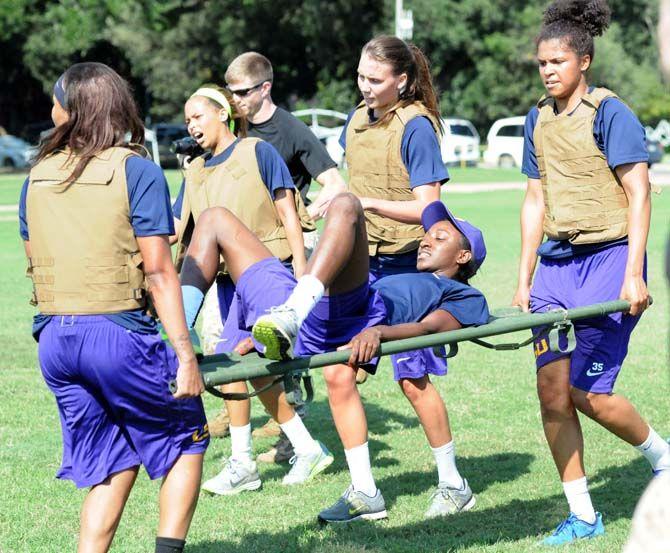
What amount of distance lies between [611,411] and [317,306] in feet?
4.76

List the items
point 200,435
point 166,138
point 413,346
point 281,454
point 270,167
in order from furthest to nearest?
point 166,138 → point 281,454 → point 270,167 → point 413,346 → point 200,435

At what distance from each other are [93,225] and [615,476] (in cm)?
358

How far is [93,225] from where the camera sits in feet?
13.0

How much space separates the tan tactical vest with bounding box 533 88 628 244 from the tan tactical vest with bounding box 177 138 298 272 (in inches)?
61.2

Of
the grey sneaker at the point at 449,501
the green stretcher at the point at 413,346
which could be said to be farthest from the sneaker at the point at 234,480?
the green stretcher at the point at 413,346

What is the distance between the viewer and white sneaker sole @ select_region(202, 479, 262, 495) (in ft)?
20.1

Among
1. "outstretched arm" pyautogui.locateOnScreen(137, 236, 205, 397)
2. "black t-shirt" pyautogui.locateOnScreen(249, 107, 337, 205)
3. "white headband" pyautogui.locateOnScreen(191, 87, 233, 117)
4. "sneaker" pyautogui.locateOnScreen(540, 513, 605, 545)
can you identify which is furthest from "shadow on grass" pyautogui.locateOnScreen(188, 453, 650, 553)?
"white headband" pyautogui.locateOnScreen(191, 87, 233, 117)

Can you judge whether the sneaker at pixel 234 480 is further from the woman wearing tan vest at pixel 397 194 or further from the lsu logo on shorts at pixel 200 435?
the lsu logo on shorts at pixel 200 435

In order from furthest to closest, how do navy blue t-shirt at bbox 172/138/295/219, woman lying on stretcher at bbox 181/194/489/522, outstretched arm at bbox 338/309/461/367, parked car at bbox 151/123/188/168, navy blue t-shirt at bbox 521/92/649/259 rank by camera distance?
parked car at bbox 151/123/188/168
navy blue t-shirt at bbox 172/138/295/219
navy blue t-shirt at bbox 521/92/649/259
woman lying on stretcher at bbox 181/194/489/522
outstretched arm at bbox 338/309/461/367

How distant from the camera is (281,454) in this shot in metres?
6.84

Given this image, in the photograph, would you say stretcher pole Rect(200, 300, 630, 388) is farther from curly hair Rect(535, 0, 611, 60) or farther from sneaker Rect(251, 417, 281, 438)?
sneaker Rect(251, 417, 281, 438)

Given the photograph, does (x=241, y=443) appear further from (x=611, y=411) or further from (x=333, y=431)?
(x=611, y=411)

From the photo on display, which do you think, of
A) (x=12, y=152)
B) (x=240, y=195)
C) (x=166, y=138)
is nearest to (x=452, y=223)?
(x=240, y=195)

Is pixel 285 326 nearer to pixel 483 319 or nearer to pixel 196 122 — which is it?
pixel 483 319
